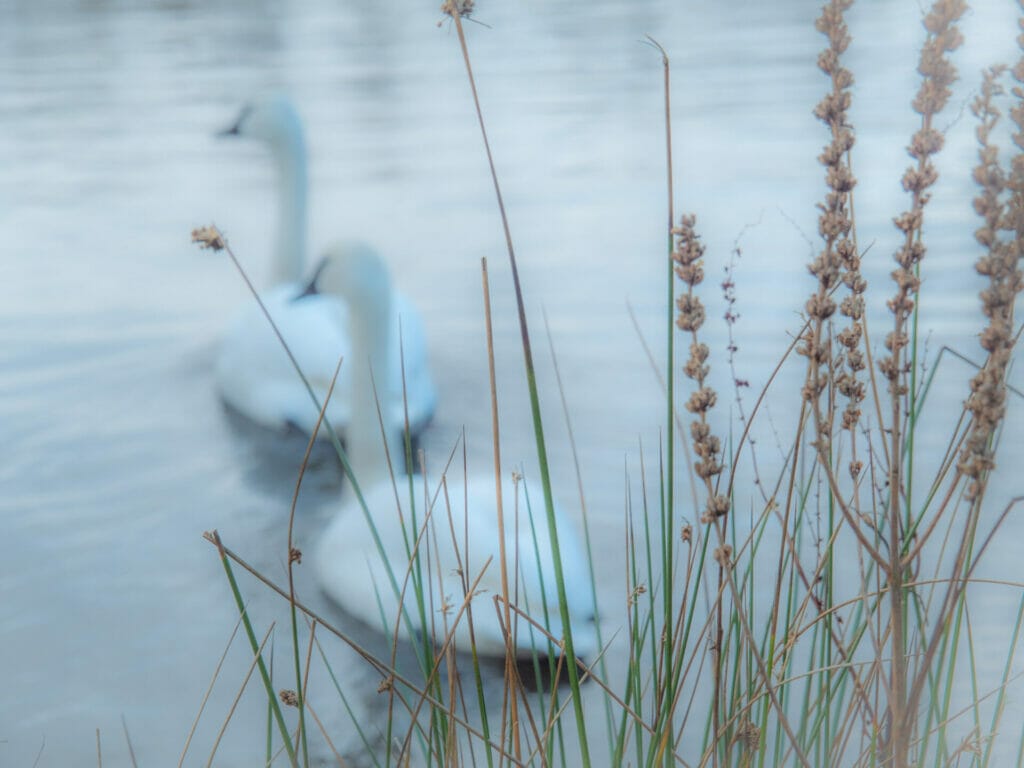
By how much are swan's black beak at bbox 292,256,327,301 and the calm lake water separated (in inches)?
23.5

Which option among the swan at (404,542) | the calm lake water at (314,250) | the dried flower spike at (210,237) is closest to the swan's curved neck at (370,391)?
the swan at (404,542)

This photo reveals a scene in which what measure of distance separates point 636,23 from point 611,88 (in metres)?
4.51

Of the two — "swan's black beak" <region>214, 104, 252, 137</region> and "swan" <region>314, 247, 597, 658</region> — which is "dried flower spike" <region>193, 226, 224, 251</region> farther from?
"swan's black beak" <region>214, 104, 252, 137</region>

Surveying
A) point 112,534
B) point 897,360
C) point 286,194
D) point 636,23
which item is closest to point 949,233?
point 286,194

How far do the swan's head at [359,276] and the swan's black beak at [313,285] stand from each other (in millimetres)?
35

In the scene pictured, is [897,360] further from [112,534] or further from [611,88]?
[611,88]

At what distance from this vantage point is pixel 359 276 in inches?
143

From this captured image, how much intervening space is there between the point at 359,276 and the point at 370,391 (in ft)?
1.10

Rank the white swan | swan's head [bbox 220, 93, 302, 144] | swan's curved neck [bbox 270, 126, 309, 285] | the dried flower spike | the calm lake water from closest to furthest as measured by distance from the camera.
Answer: the dried flower spike < the calm lake water < the white swan < swan's curved neck [bbox 270, 126, 309, 285] < swan's head [bbox 220, 93, 302, 144]

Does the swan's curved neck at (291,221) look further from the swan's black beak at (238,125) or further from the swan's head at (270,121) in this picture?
the swan's black beak at (238,125)

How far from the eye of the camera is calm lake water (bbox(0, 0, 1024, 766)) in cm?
329

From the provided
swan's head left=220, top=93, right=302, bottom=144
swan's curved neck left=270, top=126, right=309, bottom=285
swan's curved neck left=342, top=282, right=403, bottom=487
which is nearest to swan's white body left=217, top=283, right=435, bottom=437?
swan's curved neck left=342, top=282, right=403, bottom=487

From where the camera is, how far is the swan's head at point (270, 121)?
5.60 metres

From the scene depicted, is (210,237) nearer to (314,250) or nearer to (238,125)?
(238,125)
